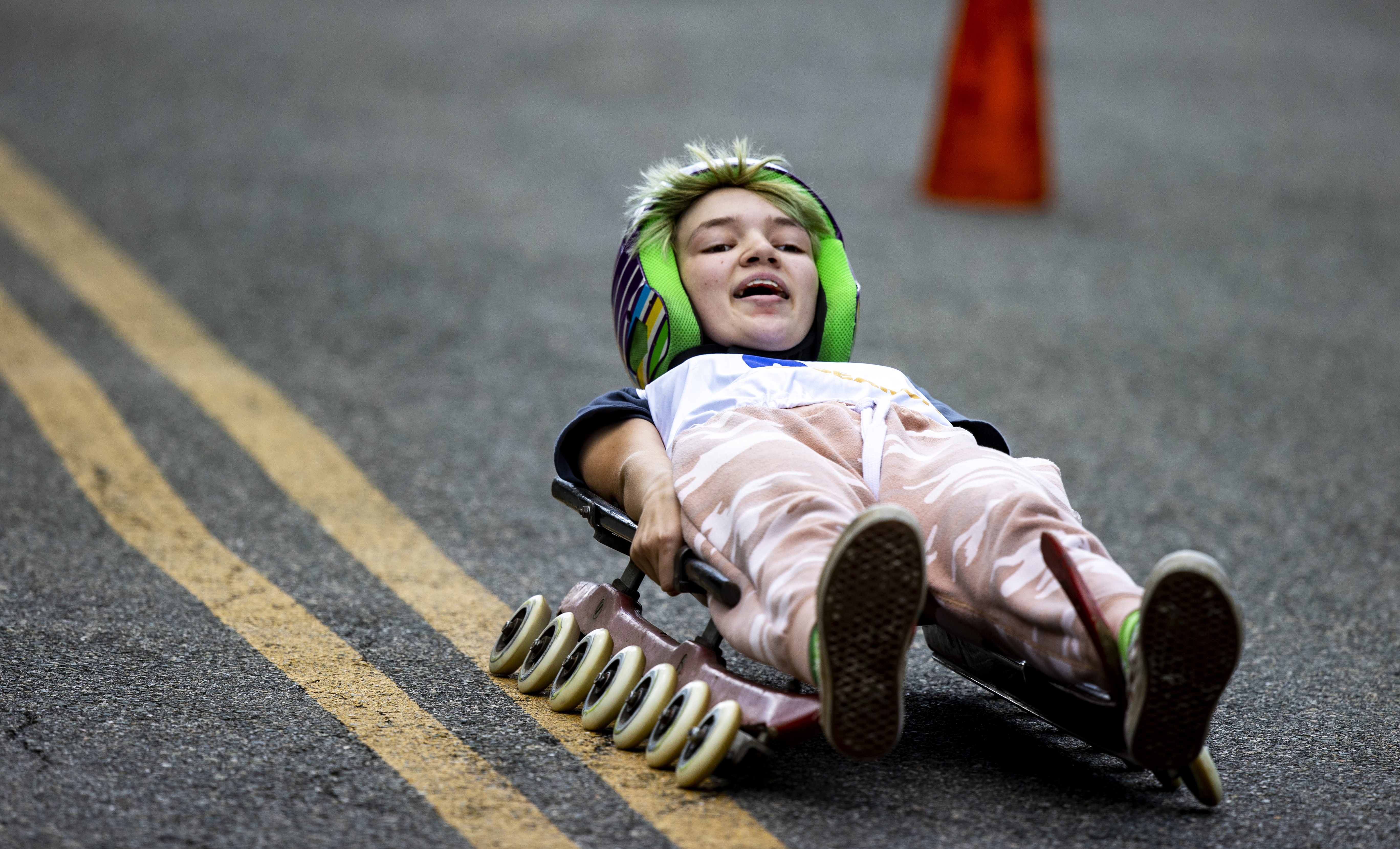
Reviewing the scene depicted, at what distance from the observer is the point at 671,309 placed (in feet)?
10.0

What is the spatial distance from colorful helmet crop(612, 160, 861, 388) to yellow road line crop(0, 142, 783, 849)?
0.76 m

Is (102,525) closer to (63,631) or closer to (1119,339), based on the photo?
(63,631)

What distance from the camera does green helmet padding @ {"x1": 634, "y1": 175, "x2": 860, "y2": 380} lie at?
3.06m

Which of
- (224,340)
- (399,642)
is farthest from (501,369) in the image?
(399,642)

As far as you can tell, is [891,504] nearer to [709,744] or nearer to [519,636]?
[709,744]

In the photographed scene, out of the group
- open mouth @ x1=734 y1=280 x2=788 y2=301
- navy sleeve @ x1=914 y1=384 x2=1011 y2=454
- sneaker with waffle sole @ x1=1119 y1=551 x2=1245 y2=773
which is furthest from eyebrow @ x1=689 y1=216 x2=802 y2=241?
sneaker with waffle sole @ x1=1119 y1=551 x2=1245 y2=773

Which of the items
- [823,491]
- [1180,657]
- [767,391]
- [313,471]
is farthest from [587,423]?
[313,471]

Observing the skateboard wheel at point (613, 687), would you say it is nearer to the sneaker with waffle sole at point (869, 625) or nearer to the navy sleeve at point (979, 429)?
the sneaker with waffle sole at point (869, 625)

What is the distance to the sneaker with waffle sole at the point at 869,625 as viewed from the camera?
216cm

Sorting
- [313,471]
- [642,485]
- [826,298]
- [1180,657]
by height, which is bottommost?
[313,471]

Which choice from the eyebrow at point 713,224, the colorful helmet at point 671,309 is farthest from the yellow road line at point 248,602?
the eyebrow at point 713,224

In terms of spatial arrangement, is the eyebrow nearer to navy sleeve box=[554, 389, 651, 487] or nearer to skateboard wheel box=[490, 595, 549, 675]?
navy sleeve box=[554, 389, 651, 487]

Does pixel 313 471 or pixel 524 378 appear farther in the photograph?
pixel 524 378

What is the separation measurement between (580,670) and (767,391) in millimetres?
685
